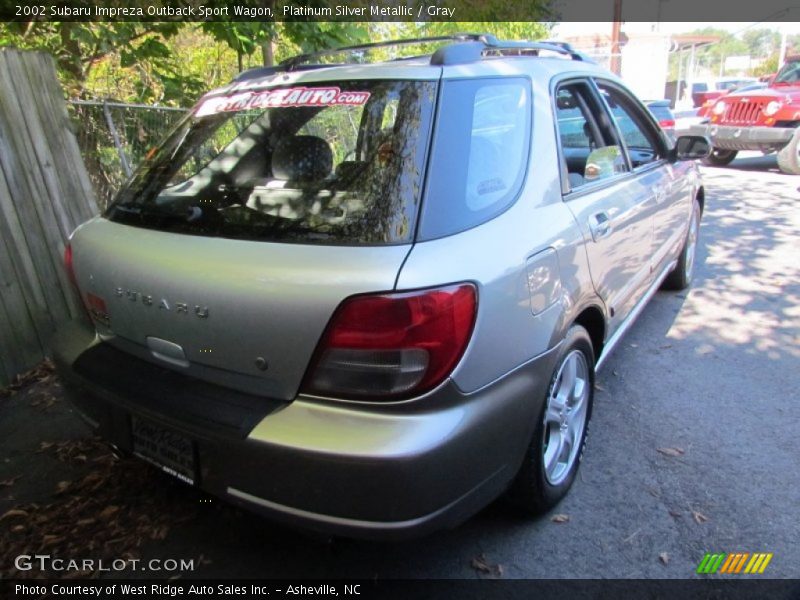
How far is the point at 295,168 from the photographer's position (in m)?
2.33

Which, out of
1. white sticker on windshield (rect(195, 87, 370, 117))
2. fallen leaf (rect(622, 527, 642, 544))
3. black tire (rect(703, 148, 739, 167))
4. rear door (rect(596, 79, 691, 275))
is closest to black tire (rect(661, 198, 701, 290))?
rear door (rect(596, 79, 691, 275))

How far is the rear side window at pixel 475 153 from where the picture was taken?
1.85m

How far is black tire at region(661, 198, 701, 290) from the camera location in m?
4.84

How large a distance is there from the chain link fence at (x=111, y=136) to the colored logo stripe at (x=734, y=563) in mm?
4557

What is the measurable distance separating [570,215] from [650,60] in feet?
85.4

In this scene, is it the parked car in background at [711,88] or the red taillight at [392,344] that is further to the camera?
the parked car in background at [711,88]

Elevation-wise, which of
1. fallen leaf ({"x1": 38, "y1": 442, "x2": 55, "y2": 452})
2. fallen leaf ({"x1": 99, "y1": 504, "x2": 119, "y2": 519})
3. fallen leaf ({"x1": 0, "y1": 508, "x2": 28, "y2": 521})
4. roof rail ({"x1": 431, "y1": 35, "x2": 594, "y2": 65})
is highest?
roof rail ({"x1": 431, "y1": 35, "x2": 594, "y2": 65})

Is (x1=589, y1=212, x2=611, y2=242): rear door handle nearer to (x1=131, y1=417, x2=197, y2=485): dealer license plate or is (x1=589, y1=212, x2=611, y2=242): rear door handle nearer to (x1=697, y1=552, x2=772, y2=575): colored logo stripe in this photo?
(x1=697, y1=552, x2=772, y2=575): colored logo stripe

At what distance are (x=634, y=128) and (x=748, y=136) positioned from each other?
863cm

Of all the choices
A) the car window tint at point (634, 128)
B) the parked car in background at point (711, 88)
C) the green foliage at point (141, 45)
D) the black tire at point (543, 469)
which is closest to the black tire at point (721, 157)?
the green foliage at point (141, 45)

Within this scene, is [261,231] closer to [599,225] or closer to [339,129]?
[339,129]

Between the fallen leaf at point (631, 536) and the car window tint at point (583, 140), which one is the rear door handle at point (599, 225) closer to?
the car window tint at point (583, 140)

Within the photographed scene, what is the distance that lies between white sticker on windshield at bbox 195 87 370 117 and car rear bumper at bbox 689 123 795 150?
1093 cm

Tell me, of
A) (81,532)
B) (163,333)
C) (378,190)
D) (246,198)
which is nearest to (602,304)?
(378,190)
